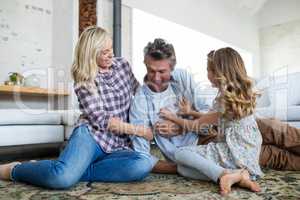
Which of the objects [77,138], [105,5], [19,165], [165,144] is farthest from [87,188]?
[105,5]

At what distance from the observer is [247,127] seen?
4.59 feet

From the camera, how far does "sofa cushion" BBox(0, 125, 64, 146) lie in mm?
2107

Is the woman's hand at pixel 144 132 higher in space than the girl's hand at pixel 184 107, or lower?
lower

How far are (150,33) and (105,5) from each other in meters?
0.77

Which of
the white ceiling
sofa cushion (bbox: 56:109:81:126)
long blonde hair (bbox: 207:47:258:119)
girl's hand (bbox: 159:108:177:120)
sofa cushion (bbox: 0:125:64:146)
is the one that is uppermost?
the white ceiling

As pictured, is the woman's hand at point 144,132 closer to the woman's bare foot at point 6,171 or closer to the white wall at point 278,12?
the woman's bare foot at point 6,171

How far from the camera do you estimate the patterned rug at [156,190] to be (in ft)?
3.72

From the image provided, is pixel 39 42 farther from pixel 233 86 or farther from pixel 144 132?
pixel 233 86

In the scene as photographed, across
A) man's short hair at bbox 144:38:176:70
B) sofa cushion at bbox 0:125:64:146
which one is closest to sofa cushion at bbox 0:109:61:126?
sofa cushion at bbox 0:125:64:146

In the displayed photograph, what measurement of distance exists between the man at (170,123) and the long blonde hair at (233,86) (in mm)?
242

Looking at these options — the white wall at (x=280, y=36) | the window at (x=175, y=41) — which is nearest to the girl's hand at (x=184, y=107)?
the window at (x=175, y=41)

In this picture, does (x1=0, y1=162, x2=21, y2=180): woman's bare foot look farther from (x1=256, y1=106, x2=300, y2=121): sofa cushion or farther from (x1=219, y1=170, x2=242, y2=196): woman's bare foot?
(x1=256, y1=106, x2=300, y2=121): sofa cushion

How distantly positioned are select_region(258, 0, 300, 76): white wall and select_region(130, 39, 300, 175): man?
4855mm

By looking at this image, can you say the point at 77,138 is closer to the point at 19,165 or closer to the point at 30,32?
the point at 19,165
